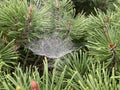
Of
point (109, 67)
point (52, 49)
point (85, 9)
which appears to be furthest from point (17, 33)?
point (85, 9)

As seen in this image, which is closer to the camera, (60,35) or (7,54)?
(7,54)

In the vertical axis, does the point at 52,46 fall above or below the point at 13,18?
below

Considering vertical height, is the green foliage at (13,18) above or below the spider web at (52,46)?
above

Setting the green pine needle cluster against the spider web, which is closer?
the green pine needle cluster

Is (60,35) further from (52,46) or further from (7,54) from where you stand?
(7,54)

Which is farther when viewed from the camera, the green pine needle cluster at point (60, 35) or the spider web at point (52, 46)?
the spider web at point (52, 46)

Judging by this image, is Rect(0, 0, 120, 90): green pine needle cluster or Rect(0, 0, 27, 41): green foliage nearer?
Rect(0, 0, 120, 90): green pine needle cluster

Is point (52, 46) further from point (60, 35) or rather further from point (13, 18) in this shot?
point (13, 18)

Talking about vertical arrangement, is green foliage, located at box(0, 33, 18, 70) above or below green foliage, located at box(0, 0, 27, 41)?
below

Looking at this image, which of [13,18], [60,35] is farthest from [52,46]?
[13,18]

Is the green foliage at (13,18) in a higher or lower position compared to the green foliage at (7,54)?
higher

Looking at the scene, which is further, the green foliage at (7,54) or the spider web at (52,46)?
the spider web at (52,46)

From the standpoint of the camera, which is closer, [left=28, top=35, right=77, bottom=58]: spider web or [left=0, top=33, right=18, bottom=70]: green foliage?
[left=0, top=33, right=18, bottom=70]: green foliage
